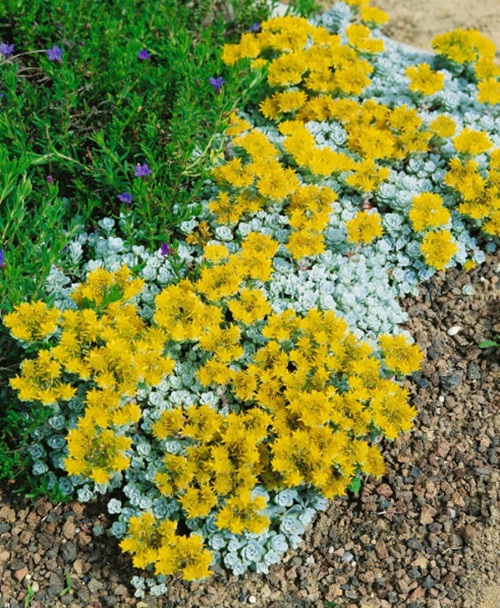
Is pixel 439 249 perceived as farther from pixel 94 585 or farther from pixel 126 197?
pixel 94 585

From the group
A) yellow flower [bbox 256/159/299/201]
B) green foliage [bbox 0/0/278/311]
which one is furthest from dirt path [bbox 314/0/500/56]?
yellow flower [bbox 256/159/299/201]

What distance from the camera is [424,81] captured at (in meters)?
4.36

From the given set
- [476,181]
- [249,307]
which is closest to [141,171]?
[249,307]

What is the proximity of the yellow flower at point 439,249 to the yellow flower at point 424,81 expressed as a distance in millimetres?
1016

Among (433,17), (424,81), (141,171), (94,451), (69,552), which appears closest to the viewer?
(94,451)

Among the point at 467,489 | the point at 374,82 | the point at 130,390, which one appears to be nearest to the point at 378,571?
the point at 467,489

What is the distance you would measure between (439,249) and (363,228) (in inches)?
15.6

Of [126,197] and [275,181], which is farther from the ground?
[275,181]

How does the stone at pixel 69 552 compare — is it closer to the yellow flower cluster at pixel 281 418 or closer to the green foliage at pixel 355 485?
the yellow flower cluster at pixel 281 418

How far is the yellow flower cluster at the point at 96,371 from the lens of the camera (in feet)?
9.86

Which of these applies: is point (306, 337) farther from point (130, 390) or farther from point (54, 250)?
point (54, 250)

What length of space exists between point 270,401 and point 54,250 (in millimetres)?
1114

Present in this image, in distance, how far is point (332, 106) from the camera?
4219 mm

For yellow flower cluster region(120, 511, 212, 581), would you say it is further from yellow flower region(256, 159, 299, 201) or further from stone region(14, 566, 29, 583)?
yellow flower region(256, 159, 299, 201)
